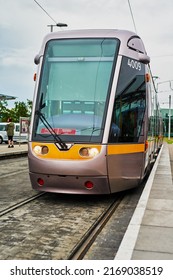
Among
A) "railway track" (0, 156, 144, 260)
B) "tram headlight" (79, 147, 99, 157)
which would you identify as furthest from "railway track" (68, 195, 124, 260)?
"tram headlight" (79, 147, 99, 157)

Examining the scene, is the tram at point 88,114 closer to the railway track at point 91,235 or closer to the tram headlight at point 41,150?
the tram headlight at point 41,150

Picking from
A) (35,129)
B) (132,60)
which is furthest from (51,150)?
(132,60)

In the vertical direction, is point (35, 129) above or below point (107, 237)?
above

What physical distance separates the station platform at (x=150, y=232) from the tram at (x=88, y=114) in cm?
83

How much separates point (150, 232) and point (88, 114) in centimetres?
275

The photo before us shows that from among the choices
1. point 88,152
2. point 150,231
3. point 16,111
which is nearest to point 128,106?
point 88,152

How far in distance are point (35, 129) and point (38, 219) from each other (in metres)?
1.79

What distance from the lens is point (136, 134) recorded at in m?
7.41

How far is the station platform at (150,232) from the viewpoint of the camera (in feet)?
13.1

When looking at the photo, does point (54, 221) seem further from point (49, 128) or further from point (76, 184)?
point (49, 128)

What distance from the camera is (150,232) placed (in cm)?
478

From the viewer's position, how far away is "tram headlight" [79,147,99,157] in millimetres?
6578

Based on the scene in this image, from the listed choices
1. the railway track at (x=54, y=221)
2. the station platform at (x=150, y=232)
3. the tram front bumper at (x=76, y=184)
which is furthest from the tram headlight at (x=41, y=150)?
the station platform at (x=150, y=232)

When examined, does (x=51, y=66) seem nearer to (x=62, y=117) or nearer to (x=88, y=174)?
(x=62, y=117)
